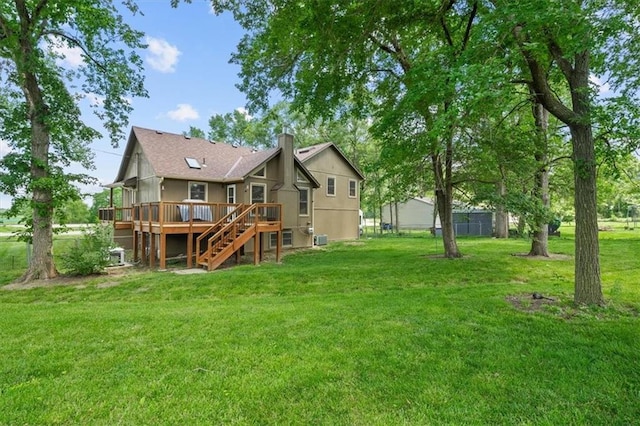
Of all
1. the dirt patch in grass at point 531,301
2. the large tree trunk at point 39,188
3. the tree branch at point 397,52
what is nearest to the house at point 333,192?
the tree branch at point 397,52

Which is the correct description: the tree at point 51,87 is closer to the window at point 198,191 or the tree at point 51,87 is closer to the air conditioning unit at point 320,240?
the window at point 198,191

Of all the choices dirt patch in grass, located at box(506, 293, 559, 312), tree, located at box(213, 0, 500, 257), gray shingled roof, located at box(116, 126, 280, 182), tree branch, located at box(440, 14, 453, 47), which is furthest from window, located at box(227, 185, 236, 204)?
dirt patch in grass, located at box(506, 293, 559, 312)

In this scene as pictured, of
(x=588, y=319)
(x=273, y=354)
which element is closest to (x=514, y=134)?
(x=588, y=319)

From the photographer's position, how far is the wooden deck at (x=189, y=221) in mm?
11039

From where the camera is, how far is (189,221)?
11.4 metres

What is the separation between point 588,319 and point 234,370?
495 cm

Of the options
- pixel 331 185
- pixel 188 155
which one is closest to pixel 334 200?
pixel 331 185

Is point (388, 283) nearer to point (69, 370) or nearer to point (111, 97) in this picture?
point (69, 370)

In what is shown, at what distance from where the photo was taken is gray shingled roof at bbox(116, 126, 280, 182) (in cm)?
1405

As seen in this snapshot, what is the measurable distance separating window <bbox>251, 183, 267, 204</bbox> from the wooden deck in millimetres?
1384

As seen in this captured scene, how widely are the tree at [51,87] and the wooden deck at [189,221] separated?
2441 millimetres

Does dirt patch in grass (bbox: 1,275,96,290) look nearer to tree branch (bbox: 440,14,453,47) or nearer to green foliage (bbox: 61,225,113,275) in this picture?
green foliage (bbox: 61,225,113,275)

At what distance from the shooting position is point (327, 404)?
9.02 ft

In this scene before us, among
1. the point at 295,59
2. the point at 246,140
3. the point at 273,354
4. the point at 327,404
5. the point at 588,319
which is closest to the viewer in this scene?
the point at 327,404
